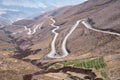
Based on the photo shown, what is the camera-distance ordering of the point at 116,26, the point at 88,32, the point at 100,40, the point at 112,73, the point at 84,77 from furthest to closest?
1. the point at 88,32
2. the point at 116,26
3. the point at 100,40
4. the point at 112,73
5. the point at 84,77

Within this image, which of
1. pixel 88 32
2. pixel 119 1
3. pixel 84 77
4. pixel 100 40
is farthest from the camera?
pixel 119 1

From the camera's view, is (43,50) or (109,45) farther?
(43,50)

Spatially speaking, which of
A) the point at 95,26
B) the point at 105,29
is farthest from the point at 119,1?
the point at 105,29

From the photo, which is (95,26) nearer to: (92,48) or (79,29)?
(79,29)

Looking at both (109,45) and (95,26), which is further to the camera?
(95,26)

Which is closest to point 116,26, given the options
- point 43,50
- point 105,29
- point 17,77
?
point 105,29

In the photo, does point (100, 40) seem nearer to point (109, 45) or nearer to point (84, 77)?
point (109, 45)

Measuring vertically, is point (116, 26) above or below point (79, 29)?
below

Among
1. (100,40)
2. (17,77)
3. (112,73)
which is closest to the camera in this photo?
(112,73)

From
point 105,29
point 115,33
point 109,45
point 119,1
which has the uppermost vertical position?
point 119,1
